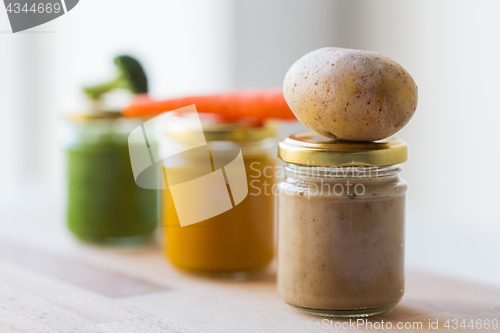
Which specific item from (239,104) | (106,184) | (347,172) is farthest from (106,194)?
(347,172)

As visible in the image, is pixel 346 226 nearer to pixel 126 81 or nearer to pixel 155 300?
pixel 155 300

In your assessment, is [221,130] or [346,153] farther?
[221,130]

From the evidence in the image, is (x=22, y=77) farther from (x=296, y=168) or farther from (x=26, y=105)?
(x=296, y=168)

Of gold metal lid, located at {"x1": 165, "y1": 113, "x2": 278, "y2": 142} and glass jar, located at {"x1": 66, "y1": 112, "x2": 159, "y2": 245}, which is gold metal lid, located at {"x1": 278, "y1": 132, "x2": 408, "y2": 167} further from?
glass jar, located at {"x1": 66, "y1": 112, "x2": 159, "y2": 245}

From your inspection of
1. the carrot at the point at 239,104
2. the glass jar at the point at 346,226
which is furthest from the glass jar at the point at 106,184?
the glass jar at the point at 346,226

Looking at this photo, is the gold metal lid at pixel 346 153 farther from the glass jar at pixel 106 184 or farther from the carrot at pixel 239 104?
the glass jar at pixel 106 184
